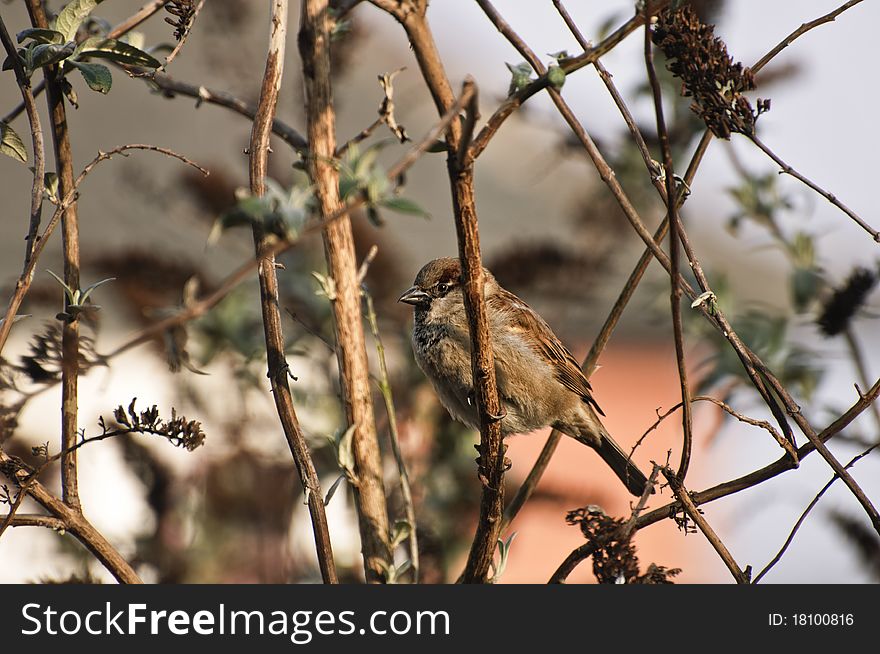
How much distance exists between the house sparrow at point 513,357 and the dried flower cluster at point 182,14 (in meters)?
1.62

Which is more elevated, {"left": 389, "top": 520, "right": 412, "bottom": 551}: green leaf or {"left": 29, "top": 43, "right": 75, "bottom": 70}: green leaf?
{"left": 29, "top": 43, "right": 75, "bottom": 70}: green leaf

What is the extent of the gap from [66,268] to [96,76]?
0.34 m

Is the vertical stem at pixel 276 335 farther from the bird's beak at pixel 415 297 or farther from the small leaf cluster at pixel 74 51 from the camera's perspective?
the bird's beak at pixel 415 297

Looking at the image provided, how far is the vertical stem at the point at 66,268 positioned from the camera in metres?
1.62

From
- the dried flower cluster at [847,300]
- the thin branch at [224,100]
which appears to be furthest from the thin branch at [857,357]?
the thin branch at [224,100]

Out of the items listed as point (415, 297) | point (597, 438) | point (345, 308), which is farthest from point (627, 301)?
point (597, 438)

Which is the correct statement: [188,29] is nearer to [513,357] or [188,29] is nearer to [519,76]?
[519,76]

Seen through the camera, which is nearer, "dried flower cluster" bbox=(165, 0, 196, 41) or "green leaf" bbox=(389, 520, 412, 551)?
"dried flower cluster" bbox=(165, 0, 196, 41)

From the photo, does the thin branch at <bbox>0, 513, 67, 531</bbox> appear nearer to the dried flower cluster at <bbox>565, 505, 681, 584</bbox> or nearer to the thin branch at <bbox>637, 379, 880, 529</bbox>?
the dried flower cluster at <bbox>565, 505, 681, 584</bbox>

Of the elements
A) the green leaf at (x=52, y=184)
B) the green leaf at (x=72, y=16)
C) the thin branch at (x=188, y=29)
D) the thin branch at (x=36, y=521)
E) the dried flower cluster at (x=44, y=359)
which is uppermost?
the thin branch at (x=188, y=29)

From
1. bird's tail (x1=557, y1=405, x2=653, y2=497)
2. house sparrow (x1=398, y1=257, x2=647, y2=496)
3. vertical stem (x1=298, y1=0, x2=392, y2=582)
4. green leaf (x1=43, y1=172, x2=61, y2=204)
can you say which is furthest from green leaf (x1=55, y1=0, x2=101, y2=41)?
bird's tail (x1=557, y1=405, x2=653, y2=497)

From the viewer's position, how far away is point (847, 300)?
2.29m

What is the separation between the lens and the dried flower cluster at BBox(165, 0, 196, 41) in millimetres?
1704

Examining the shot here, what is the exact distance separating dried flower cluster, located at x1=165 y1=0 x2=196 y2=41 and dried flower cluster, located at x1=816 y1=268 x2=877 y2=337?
161 centimetres
